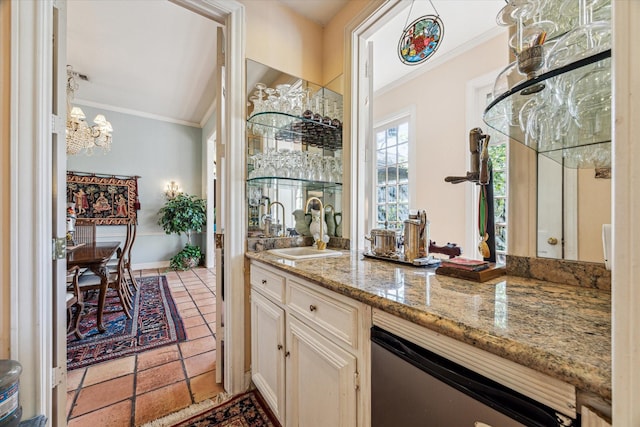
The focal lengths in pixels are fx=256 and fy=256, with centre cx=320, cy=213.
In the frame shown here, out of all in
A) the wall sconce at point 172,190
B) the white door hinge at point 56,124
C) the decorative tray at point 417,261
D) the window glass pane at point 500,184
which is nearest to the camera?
the white door hinge at point 56,124

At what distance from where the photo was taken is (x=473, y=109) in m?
2.62

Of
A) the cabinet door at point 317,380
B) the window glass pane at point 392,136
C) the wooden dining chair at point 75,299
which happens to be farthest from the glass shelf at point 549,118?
the wooden dining chair at point 75,299

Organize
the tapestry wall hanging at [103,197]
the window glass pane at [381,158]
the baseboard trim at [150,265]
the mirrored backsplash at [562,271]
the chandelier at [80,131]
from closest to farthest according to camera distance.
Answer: the mirrored backsplash at [562,271]
the chandelier at [80,131]
the window glass pane at [381,158]
the tapestry wall hanging at [103,197]
the baseboard trim at [150,265]

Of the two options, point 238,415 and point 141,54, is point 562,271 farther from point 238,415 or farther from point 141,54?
point 141,54

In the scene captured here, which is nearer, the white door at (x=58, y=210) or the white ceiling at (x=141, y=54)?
the white door at (x=58, y=210)

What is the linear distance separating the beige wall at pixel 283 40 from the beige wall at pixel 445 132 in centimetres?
156

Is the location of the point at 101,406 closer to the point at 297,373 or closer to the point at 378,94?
the point at 297,373

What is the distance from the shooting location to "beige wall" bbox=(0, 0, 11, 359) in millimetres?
955

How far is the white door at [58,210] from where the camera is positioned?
108 centimetres

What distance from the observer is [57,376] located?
111cm

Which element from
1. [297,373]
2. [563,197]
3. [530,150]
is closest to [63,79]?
[297,373]

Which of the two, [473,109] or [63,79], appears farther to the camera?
[473,109]

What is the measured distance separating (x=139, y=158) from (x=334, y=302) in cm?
569

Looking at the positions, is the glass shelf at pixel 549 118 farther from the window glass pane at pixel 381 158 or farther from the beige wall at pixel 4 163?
the window glass pane at pixel 381 158
